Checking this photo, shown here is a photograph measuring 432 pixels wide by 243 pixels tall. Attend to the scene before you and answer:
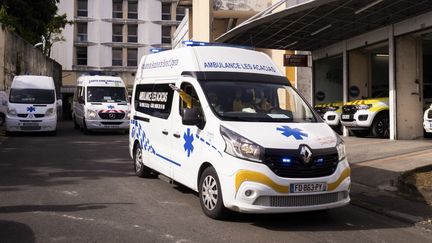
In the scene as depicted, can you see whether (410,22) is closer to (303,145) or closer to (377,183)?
(377,183)

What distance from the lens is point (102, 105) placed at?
68.9 feet

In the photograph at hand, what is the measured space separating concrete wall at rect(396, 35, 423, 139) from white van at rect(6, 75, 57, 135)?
1252cm

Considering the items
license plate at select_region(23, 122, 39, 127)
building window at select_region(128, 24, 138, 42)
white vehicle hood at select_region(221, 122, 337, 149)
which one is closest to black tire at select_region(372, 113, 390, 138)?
white vehicle hood at select_region(221, 122, 337, 149)

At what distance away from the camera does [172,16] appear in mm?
62094

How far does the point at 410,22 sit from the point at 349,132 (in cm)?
461

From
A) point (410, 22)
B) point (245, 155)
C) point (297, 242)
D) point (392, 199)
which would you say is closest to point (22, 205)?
point (245, 155)

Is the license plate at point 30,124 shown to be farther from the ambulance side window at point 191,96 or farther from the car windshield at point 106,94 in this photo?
the ambulance side window at point 191,96

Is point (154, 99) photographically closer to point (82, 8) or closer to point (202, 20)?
point (202, 20)

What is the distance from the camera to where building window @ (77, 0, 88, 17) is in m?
59.7

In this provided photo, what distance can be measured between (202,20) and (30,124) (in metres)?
13.3

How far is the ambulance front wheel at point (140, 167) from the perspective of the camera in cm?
1002

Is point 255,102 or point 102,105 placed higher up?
point 102,105

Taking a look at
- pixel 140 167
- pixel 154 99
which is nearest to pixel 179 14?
pixel 140 167

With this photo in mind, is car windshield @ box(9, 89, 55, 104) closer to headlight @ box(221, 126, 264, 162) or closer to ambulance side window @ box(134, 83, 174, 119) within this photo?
ambulance side window @ box(134, 83, 174, 119)
